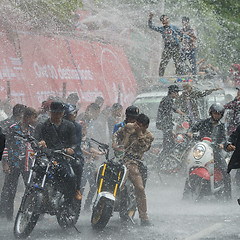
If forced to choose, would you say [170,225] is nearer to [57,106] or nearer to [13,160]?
[57,106]

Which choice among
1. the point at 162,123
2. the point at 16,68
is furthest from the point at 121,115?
the point at 16,68

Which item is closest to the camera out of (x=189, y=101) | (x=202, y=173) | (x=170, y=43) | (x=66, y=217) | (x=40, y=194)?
(x=40, y=194)

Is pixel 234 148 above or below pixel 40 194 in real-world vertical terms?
above

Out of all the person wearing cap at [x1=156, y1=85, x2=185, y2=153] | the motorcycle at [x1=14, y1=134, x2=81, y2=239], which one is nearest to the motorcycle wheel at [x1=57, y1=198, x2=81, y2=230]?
the motorcycle at [x1=14, y1=134, x2=81, y2=239]

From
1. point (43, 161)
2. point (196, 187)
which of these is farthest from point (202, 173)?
point (43, 161)

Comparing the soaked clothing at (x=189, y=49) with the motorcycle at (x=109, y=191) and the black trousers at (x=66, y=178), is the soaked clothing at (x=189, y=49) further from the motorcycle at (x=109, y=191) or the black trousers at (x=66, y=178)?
the black trousers at (x=66, y=178)

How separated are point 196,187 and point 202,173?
237 mm

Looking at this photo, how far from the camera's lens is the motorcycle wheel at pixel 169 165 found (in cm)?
1316

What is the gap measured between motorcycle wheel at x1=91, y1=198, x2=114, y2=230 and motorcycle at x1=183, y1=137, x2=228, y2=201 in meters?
2.78

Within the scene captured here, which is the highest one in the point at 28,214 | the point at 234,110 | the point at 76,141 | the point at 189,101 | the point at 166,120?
the point at 189,101

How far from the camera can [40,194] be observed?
24.2 feet

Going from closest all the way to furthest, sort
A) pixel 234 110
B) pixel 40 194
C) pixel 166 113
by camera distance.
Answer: pixel 40 194 → pixel 234 110 → pixel 166 113

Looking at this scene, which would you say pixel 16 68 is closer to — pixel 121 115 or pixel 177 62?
pixel 121 115

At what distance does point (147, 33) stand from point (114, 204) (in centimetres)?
1771
